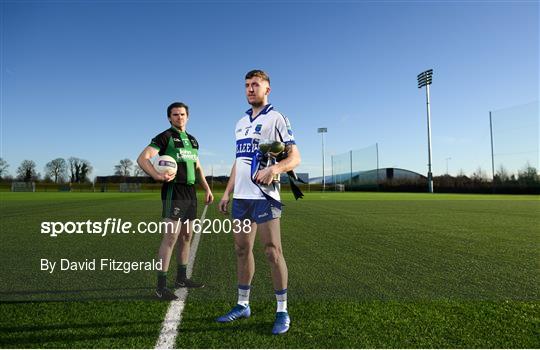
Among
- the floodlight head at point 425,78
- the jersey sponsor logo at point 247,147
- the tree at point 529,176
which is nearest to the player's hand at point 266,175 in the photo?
the jersey sponsor logo at point 247,147

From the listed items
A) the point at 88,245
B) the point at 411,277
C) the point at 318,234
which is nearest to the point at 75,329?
the point at 411,277

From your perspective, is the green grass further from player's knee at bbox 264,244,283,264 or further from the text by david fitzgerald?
player's knee at bbox 264,244,283,264

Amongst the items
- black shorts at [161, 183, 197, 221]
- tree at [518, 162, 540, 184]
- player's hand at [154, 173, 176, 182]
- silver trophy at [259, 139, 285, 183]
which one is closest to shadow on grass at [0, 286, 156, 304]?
black shorts at [161, 183, 197, 221]

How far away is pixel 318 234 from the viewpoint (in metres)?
8.30

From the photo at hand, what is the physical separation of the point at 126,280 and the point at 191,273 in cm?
78

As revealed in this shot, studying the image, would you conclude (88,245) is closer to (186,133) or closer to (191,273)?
(191,273)

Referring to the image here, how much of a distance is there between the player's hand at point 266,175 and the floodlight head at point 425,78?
5455cm

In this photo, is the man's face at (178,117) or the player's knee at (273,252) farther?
the man's face at (178,117)

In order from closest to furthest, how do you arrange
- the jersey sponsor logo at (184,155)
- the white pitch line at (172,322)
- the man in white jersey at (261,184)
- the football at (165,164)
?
the white pitch line at (172,322), the man in white jersey at (261,184), the football at (165,164), the jersey sponsor logo at (184,155)

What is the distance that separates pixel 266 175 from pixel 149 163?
4.30ft

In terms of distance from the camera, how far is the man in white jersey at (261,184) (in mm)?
2994

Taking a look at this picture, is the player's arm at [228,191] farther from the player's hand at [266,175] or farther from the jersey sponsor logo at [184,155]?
the jersey sponsor logo at [184,155]

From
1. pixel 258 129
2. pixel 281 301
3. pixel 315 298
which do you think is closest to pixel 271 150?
pixel 258 129

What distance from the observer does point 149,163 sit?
354cm
